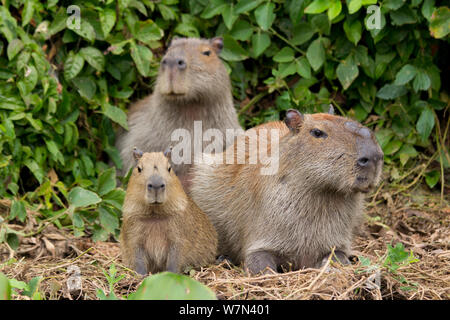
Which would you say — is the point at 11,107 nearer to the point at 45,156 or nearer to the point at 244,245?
the point at 45,156

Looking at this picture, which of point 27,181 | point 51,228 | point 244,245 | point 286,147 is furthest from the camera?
point 27,181

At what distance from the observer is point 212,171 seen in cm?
583

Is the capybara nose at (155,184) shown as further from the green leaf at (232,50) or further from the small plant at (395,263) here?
the green leaf at (232,50)

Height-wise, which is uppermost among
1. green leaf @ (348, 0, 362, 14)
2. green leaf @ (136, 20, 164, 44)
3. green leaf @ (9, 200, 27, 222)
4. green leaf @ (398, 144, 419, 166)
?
green leaf @ (348, 0, 362, 14)

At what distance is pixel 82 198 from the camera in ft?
19.0

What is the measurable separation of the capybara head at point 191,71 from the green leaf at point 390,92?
1.64 metres

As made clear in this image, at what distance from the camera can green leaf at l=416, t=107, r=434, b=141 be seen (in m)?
6.93

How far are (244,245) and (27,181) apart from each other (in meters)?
2.51

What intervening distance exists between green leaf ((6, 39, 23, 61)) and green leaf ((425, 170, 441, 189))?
435cm

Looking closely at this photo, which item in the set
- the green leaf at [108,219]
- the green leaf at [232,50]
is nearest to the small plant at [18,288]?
the green leaf at [108,219]

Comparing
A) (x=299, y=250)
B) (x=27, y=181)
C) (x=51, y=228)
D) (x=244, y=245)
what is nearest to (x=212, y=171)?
(x=244, y=245)

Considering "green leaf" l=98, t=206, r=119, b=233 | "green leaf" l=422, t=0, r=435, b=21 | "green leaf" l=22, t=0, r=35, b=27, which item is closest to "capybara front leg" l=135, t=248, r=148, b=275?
"green leaf" l=98, t=206, r=119, b=233

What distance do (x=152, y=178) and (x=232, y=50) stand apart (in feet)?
10.4

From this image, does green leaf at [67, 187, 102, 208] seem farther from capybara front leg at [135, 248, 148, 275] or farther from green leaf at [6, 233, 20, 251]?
capybara front leg at [135, 248, 148, 275]
